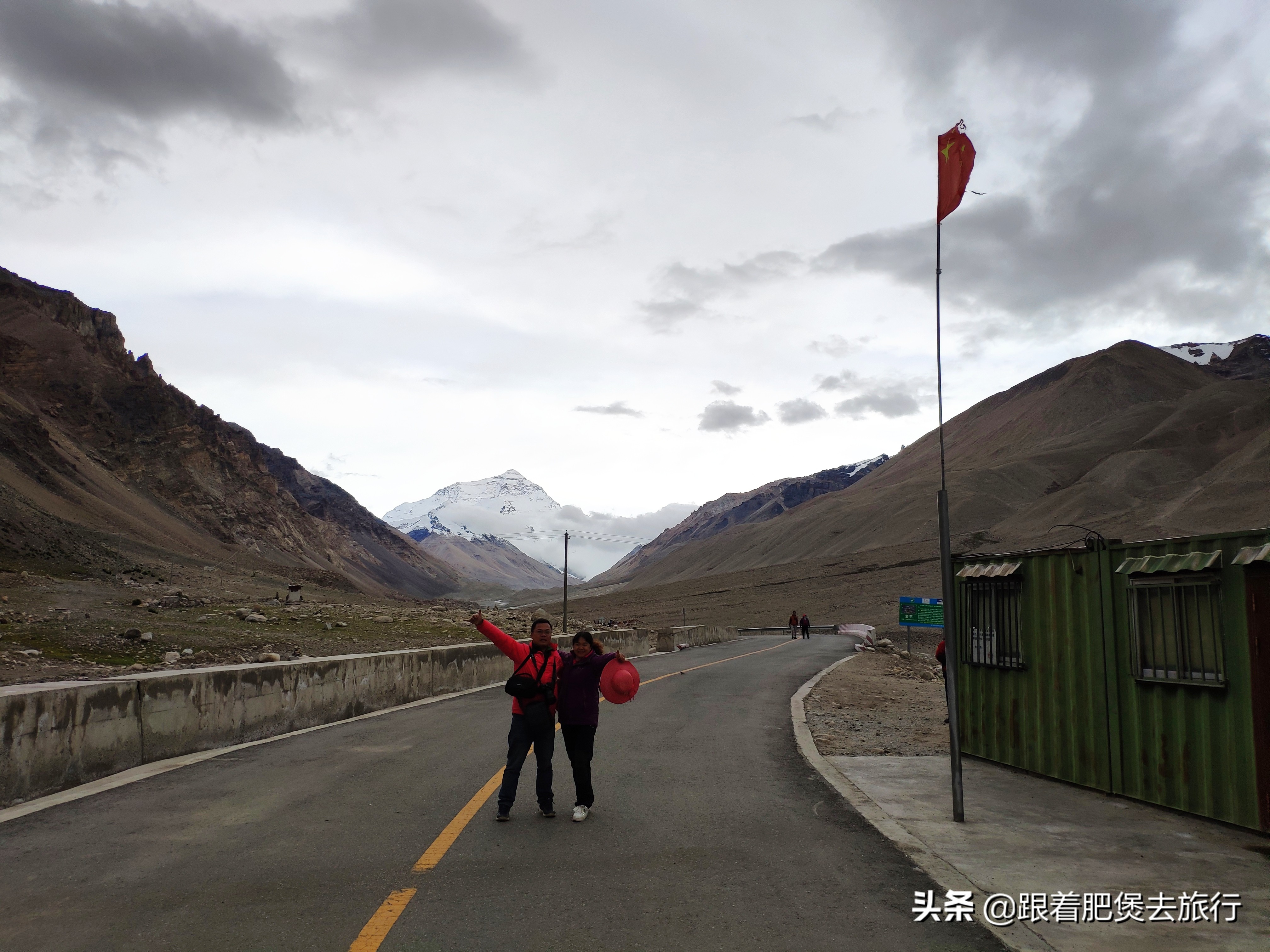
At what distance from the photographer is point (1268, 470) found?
3167 inches

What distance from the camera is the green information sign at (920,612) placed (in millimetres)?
Result: 38094

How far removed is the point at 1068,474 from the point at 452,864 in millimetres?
121883

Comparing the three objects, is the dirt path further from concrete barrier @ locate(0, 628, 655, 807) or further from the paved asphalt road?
concrete barrier @ locate(0, 628, 655, 807)

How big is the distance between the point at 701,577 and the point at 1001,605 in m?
122

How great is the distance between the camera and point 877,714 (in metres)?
16.1

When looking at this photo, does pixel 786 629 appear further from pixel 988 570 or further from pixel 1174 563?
pixel 1174 563

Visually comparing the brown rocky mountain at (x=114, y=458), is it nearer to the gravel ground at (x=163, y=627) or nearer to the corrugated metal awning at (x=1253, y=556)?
the gravel ground at (x=163, y=627)

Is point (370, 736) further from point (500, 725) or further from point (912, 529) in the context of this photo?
point (912, 529)

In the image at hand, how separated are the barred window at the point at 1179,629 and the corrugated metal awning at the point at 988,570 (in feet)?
5.42

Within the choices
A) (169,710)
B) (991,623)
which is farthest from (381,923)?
(991,623)

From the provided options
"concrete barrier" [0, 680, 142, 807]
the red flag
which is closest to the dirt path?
the red flag

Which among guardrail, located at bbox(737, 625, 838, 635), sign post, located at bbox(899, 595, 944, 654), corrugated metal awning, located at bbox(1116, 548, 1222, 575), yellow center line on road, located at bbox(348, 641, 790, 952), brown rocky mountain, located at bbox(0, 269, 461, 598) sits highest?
brown rocky mountain, located at bbox(0, 269, 461, 598)

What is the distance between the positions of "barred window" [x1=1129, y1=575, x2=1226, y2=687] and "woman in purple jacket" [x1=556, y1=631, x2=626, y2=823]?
448 cm

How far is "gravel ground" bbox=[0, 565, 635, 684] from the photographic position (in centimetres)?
1647
